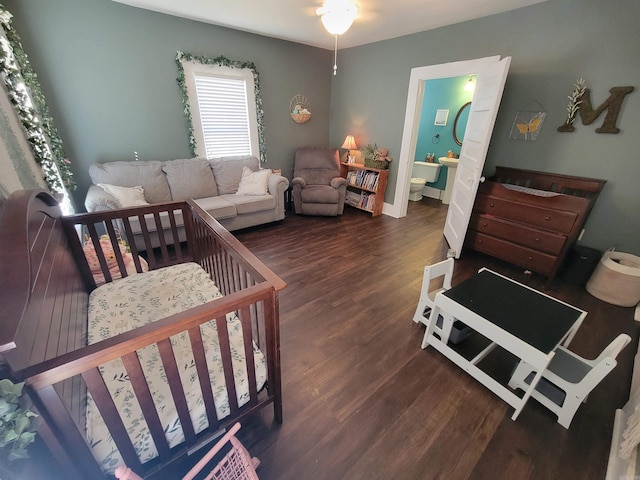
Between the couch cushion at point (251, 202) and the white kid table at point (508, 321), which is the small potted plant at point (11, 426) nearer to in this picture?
the white kid table at point (508, 321)

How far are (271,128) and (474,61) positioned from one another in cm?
276

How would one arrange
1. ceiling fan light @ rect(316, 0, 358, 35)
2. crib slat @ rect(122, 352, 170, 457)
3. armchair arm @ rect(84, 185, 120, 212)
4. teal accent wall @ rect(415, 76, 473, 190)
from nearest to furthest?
crib slat @ rect(122, 352, 170, 457), ceiling fan light @ rect(316, 0, 358, 35), armchair arm @ rect(84, 185, 120, 212), teal accent wall @ rect(415, 76, 473, 190)

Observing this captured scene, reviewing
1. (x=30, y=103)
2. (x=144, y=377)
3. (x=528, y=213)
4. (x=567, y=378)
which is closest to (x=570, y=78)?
(x=528, y=213)

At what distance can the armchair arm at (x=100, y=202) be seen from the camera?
93.0 inches

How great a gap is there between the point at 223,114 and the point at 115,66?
46.8 inches

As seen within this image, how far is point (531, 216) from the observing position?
2443 millimetres

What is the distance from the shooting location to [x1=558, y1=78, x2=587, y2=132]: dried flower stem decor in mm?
2271

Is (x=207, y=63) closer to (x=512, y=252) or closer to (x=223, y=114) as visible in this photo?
(x=223, y=114)

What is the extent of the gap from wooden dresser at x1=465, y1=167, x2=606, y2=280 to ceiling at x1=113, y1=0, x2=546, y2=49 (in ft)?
5.45

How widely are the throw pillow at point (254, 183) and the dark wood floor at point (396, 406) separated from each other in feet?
4.97

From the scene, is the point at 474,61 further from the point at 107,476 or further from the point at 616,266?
the point at 107,476

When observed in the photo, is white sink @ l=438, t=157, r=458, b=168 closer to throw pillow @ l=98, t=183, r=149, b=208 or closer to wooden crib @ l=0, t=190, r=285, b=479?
wooden crib @ l=0, t=190, r=285, b=479

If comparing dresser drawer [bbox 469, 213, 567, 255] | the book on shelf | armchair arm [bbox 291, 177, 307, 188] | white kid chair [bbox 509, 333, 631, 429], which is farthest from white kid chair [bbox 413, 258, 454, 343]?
armchair arm [bbox 291, 177, 307, 188]

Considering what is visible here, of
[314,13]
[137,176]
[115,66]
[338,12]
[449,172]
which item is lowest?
[449,172]
